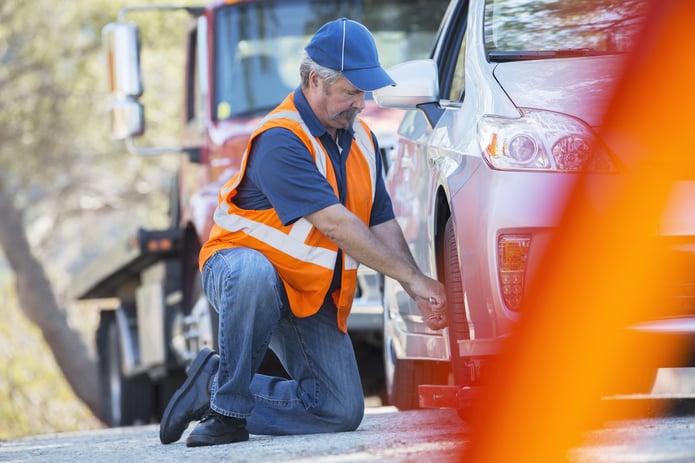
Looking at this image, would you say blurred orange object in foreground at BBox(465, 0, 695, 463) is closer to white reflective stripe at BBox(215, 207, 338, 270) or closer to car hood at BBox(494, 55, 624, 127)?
car hood at BBox(494, 55, 624, 127)

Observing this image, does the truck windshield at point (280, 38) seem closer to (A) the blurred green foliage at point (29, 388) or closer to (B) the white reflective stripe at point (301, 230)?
(B) the white reflective stripe at point (301, 230)

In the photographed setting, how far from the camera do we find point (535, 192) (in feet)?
14.7

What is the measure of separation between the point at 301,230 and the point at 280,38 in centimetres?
351

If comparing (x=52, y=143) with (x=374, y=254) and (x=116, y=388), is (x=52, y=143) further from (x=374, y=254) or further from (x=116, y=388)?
(x=374, y=254)

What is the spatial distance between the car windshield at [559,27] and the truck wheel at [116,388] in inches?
260

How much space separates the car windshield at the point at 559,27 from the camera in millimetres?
5051

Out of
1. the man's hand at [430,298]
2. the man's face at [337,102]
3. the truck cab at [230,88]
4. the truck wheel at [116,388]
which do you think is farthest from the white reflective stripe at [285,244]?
the truck wheel at [116,388]

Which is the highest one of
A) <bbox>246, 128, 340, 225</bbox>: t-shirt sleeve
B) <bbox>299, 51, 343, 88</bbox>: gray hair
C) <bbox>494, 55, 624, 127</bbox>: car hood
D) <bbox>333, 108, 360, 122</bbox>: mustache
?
<bbox>299, 51, 343, 88</bbox>: gray hair

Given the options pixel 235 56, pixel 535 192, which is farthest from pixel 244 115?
pixel 535 192

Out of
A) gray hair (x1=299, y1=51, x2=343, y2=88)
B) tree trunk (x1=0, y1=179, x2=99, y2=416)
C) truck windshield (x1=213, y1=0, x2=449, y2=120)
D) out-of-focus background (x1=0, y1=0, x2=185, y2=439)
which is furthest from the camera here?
out-of-focus background (x1=0, y1=0, x2=185, y2=439)

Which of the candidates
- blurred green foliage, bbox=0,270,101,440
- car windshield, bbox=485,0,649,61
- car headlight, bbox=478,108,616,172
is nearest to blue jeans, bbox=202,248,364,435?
car headlight, bbox=478,108,616,172

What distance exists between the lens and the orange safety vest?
504cm

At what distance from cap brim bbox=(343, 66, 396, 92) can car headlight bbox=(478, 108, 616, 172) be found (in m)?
0.48

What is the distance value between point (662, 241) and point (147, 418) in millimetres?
7520
